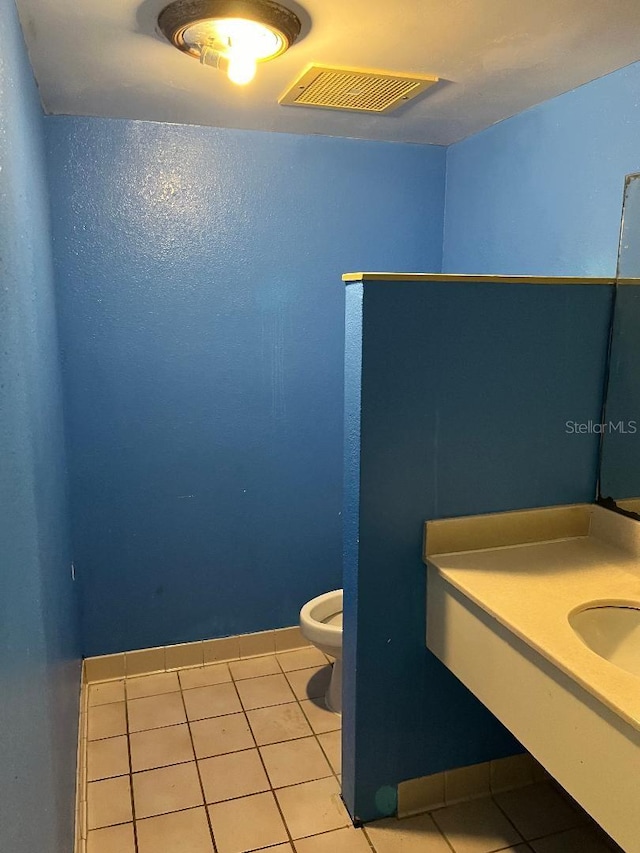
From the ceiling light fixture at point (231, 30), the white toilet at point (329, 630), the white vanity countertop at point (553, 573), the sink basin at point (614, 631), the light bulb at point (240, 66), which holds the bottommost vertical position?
the white toilet at point (329, 630)

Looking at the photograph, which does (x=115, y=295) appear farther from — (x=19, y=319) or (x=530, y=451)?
(x=530, y=451)

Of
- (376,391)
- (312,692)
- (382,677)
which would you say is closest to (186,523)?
(312,692)

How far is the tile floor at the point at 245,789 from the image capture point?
1820 millimetres

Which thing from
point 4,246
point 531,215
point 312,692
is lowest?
point 312,692

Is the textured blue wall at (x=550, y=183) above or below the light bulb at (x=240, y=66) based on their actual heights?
below

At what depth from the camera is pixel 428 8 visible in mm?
1433

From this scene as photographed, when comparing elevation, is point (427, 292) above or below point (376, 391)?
above

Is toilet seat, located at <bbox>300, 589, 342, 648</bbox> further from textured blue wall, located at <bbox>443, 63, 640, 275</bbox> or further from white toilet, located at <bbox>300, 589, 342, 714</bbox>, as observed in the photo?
textured blue wall, located at <bbox>443, 63, 640, 275</bbox>

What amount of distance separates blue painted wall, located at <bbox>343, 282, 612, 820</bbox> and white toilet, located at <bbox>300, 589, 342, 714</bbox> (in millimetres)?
354

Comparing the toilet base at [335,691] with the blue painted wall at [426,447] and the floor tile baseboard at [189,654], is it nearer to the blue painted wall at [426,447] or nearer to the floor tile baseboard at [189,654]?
the floor tile baseboard at [189,654]

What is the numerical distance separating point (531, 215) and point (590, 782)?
1711 mm

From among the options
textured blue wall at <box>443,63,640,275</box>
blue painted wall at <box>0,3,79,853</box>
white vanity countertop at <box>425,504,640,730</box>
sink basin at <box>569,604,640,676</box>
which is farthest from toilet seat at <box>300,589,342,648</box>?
textured blue wall at <box>443,63,640,275</box>

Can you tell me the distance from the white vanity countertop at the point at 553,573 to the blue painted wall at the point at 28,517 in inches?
36.8
